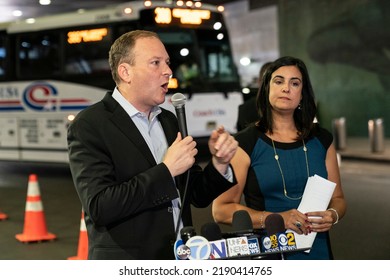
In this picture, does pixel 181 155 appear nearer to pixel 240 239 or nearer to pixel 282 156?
pixel 240 239

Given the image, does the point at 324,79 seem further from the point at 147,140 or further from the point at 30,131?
the point at 147,140

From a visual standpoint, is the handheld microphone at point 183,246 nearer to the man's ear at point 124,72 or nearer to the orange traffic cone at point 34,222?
the man's ear at point 124,72

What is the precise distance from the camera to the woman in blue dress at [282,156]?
3.11 metres

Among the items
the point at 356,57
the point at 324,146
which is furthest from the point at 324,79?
the point at 324,146

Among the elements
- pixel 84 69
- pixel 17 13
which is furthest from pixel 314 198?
pixel 84 69

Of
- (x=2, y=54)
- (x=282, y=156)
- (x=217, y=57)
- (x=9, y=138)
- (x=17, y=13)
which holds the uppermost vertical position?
(x=17, y=13)

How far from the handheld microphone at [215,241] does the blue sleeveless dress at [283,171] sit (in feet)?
2.82

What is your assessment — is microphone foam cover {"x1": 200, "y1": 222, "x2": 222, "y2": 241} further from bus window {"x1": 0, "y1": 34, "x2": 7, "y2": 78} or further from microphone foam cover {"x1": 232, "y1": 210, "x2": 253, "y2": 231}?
bus window {"x1": 0, "y1": 34, "x2": 7, "y2": 78}

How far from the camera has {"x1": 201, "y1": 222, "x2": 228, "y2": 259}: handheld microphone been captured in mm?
2273

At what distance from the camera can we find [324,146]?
10.5ft

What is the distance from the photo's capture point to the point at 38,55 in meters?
12.9

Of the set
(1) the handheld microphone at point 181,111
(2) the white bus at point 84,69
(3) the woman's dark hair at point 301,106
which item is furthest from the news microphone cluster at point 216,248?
(2) the white bus at point 84,69

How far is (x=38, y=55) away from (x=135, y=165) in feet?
35.2

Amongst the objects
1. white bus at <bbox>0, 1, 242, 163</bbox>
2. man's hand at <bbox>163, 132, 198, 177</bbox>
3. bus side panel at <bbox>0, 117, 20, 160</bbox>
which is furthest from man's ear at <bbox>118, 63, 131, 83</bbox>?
bus side panel at <bbox>0, 117, 20, 160</bbox>
